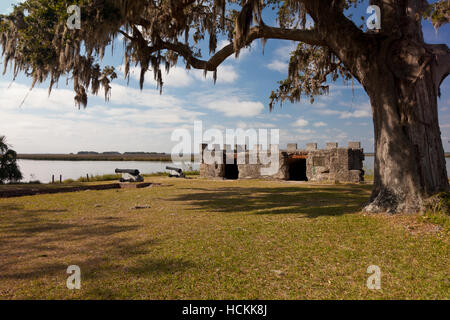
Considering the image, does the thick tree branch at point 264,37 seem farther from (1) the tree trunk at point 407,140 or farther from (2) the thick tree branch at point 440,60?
(2) the thick tree branch at point 440,60

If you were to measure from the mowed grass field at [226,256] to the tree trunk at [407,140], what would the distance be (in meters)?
0.72

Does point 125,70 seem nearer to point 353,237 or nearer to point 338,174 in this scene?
point 353,237

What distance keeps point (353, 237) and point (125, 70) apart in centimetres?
1008

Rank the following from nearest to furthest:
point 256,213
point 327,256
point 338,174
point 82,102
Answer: point 327,256 < point 256,213 < point 82,102 < point 338,174

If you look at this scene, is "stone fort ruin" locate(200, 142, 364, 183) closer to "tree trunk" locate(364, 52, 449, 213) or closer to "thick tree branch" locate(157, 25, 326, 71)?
"tree trunk" locate(364, 52, 449, 213)

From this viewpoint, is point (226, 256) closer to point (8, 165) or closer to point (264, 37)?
point (264, 37)

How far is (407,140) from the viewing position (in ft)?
20.4

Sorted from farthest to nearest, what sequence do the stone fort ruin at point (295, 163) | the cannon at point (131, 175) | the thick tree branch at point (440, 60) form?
1. the cannon at point (131, 175)
2. the stone fort ruin at point (295, 163)
3. the thick tree branch at point (440, 60)

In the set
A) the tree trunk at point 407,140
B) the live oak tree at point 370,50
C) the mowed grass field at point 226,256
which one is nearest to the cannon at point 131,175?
the live oak tree at point 370,50

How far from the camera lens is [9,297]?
2779mm

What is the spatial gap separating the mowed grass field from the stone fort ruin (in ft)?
36.2

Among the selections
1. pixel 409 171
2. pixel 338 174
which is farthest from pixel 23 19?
pixel 338 174

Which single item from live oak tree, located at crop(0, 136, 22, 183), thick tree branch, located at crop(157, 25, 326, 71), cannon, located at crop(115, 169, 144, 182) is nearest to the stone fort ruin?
cannon, located at crop(115, 169, 144, 182)

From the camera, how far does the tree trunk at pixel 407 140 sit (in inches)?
240
